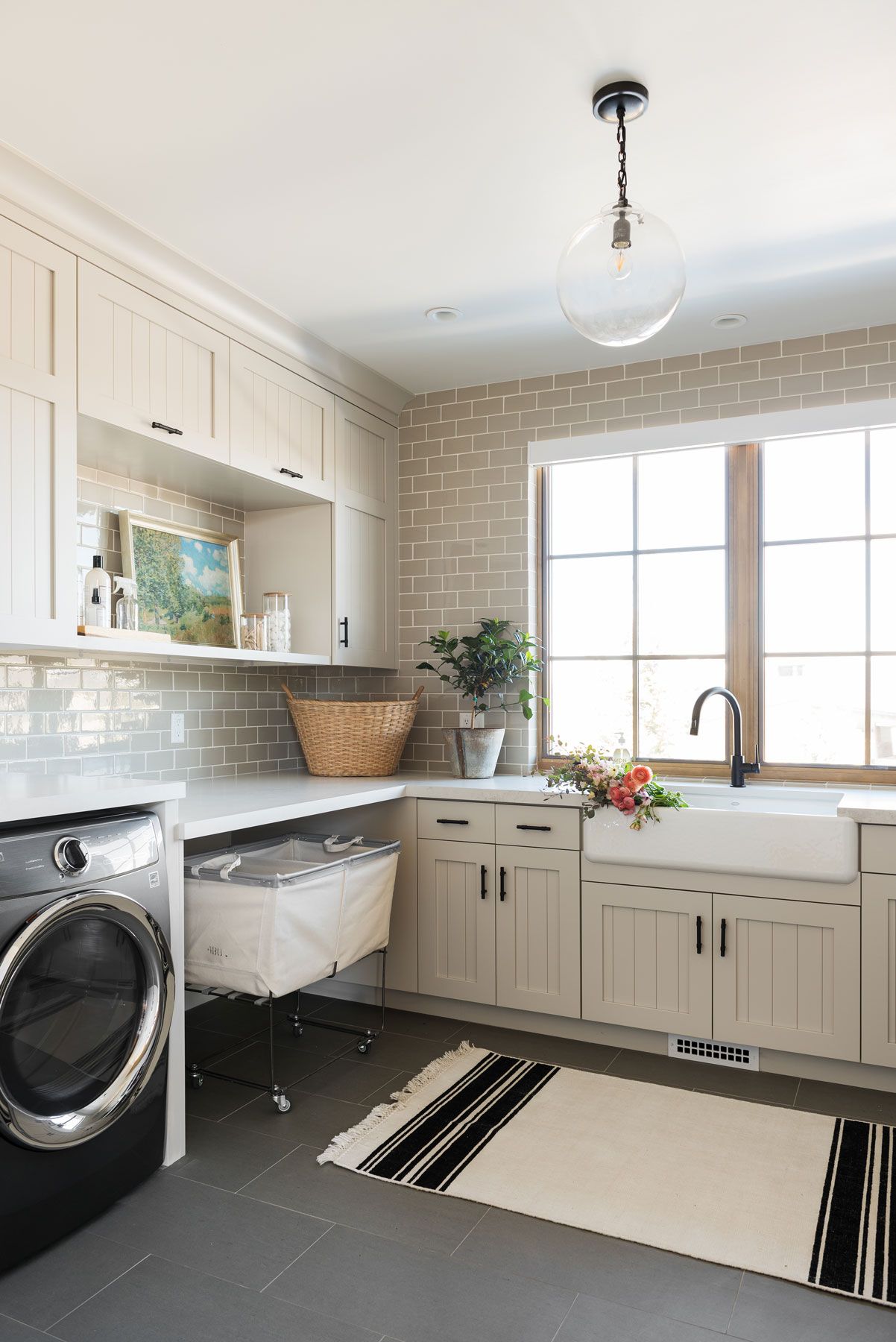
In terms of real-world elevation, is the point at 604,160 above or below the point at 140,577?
above

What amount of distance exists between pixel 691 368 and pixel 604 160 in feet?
4.76

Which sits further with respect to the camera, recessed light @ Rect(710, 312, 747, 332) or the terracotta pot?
the terracotta pot

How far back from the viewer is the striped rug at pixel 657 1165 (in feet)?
6.84

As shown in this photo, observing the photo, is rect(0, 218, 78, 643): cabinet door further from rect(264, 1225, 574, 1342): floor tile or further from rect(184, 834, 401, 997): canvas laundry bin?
rect(264, 1225, 574, 1342): floor tile

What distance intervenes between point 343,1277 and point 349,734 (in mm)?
2086

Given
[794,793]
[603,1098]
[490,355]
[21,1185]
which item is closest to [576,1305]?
[603,1098]

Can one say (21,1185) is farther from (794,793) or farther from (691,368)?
(691,368)

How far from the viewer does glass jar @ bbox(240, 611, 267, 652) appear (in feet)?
11.7

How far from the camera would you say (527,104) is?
7.09ft

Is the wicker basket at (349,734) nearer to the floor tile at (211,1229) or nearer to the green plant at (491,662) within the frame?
the green plant at (491,662)

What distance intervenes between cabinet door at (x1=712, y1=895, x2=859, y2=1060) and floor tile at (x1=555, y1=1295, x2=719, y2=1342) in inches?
48.9

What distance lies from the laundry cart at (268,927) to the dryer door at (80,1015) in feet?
1.09

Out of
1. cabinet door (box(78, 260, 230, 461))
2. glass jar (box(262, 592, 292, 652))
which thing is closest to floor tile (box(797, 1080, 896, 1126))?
glass jar (box(262, 592, 292, 652))

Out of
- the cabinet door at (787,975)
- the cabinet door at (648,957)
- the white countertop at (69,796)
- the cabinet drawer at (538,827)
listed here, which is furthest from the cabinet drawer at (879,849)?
the white countertop at (69,796)
